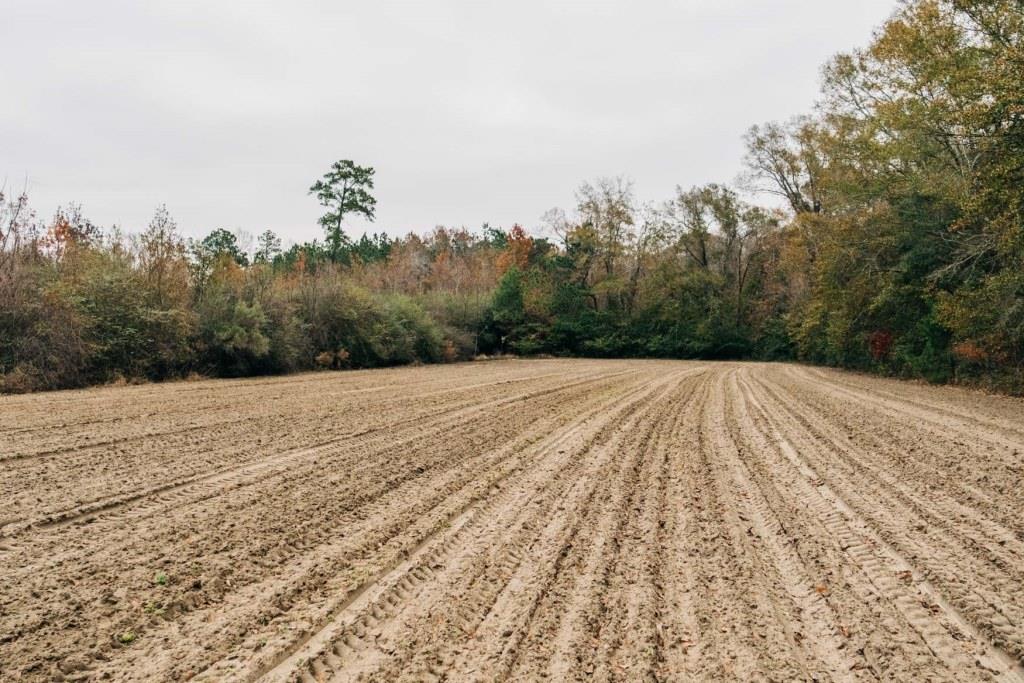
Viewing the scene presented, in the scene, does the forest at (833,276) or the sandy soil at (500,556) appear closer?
the sandy soil at (500,556)

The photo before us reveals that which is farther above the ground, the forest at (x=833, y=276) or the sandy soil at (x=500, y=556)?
the forest at (x=833, y=276)

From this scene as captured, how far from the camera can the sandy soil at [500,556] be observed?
2.48m

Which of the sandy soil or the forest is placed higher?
the forest

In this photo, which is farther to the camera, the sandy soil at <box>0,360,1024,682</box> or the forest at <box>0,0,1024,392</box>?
the forest at <box>0,0,1024,392</box>

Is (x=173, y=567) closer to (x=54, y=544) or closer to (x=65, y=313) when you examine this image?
(x=54, y=544)

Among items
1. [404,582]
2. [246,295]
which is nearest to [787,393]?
[404,582]

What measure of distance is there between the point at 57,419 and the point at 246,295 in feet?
39.1

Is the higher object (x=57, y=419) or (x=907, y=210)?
(x=907, y=210)

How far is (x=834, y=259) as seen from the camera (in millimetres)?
21422

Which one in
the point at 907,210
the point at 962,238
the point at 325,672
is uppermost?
the point at 907,210

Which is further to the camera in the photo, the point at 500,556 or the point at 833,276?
the point at 833,276

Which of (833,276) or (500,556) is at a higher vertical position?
(833,276)

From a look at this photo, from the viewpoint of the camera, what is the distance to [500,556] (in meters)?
3.59

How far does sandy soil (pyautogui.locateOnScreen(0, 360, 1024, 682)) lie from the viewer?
2.48 metres
